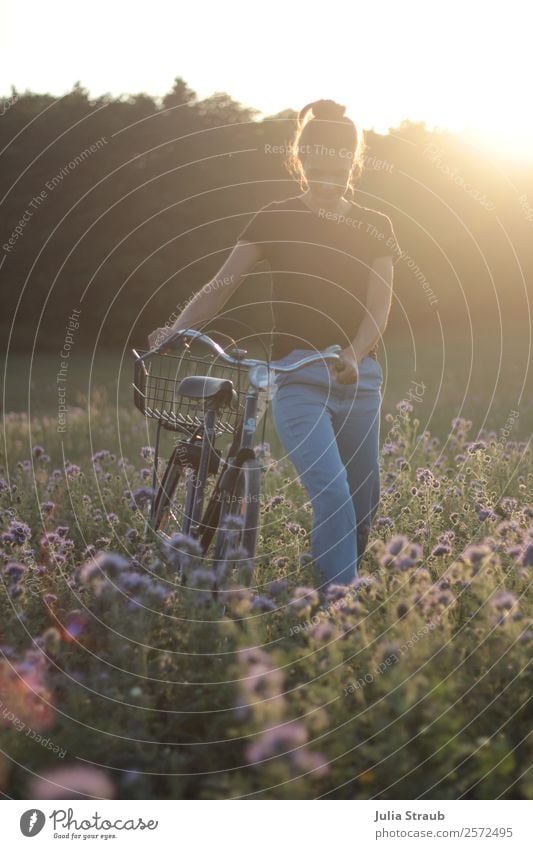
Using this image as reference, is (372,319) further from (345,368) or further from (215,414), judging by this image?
(215,414)

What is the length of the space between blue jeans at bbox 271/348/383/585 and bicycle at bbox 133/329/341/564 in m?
0.12

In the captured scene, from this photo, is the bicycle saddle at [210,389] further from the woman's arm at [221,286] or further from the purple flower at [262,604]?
the purple flower at [262,604]

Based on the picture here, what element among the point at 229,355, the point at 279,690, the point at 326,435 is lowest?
the point at 279,690

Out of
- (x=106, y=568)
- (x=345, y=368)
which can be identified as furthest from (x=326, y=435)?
(x=106, y=568)

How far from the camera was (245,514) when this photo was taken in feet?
14.1

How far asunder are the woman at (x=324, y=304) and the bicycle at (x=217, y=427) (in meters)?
0.16

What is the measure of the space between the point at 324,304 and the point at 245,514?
3.47 feet

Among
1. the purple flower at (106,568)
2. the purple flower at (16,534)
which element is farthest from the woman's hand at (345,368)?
the purple flower at (16,534)

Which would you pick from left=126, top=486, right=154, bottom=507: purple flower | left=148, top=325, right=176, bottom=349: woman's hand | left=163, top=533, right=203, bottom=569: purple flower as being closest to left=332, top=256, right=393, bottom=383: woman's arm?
left=148, top=325, right=176, bottom=349: woman's hand

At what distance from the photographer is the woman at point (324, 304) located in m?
4.25

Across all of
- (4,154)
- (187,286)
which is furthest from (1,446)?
(4,154)

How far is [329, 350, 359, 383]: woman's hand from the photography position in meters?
4.15

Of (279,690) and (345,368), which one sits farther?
(345,368)
